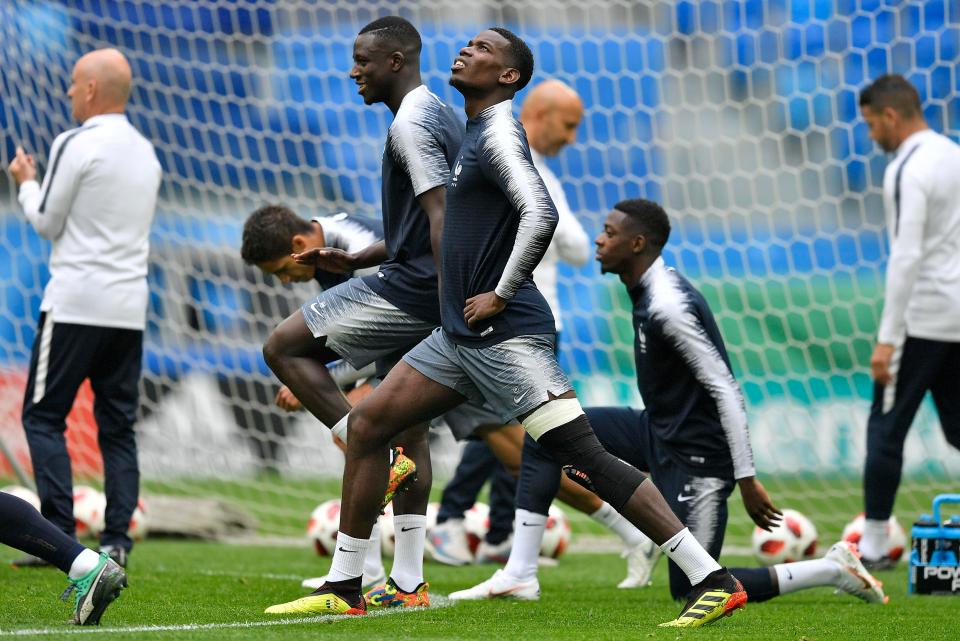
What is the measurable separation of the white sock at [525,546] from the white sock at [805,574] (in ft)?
2.94

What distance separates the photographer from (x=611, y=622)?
4.53 metres

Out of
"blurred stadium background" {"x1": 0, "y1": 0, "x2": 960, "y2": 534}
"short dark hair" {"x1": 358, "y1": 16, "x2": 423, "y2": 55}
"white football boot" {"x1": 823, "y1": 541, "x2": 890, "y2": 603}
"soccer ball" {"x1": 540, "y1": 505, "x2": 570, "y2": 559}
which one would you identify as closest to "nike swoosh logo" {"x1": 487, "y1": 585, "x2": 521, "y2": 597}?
"white football boot" {"x1": 823, "y1": 541, "x2": 890, "y2": 603}

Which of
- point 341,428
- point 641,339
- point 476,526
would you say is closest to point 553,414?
point 341,428

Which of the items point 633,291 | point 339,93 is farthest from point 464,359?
point 339,93

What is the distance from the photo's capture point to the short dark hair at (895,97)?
6.71 m

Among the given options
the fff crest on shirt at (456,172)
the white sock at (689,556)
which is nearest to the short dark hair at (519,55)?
the fff crest on shirt at (456,172)

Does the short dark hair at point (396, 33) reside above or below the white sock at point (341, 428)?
above

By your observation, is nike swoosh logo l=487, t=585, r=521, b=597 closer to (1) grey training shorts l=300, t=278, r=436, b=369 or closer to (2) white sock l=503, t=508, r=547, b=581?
(2) white sock l=503, t=508, r=547, b=581

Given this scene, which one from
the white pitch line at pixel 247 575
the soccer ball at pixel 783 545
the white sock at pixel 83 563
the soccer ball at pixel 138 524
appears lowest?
the soccer ball at pixel 783 545

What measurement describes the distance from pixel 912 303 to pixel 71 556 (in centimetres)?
418

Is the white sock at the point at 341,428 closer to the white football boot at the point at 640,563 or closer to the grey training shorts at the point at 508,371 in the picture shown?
the grey training shorts at the point at 508,371

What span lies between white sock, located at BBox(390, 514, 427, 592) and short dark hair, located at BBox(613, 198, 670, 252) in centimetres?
139

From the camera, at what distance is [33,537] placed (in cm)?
400

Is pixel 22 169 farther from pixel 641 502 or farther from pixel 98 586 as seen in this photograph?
pixel 641 502
